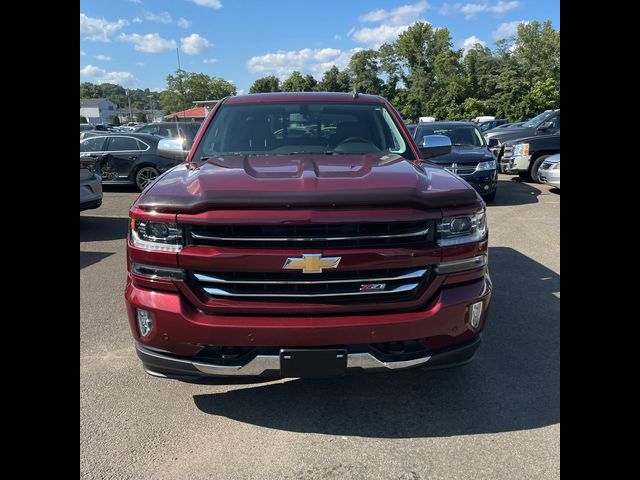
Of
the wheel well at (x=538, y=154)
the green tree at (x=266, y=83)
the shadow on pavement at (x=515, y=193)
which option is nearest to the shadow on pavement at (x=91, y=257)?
the shadow on pavement at (x=515, y=193)

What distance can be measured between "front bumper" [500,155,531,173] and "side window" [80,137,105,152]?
434 inches

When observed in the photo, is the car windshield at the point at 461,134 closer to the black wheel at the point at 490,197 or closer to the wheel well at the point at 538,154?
the black wheel at the point at 490,197

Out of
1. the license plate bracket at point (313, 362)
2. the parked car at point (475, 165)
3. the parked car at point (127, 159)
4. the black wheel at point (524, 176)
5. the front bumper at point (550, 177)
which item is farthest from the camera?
the black wheel at point (524, 176)

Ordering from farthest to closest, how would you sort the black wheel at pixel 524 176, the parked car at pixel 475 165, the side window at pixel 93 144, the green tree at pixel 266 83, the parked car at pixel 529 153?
the green tree at pixel 266 83
the black wheel at pixel 524 176
the side window at pixel 93 144
the parked car at pixel 529 153
the parked car at pixel 475 165

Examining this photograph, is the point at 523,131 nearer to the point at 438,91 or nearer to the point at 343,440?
the point at 343,440

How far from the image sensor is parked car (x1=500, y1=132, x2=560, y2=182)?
12941mm

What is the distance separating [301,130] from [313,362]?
2.17 meters

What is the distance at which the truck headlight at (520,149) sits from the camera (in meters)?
13.2

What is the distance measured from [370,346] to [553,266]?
14.2ft

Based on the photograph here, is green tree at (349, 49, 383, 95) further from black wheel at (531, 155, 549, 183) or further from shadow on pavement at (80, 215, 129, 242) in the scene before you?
shadow on pavement at (80, 215, 129, 242)

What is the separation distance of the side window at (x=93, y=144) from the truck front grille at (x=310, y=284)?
1220 cm

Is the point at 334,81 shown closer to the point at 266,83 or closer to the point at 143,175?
the point at 266,83

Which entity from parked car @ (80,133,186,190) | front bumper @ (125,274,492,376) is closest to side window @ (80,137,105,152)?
parked car @ (80,133,186,190)
